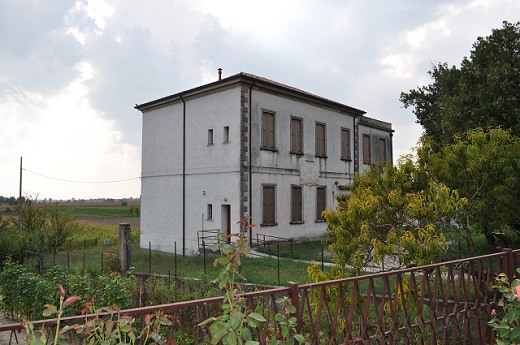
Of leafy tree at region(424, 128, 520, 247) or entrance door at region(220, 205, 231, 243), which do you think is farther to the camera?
entrance door at region(220, 205, 231, 243)

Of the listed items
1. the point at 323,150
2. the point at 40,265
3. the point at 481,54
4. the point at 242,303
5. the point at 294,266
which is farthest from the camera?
the point at 323,150

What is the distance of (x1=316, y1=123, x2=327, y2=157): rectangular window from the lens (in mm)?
19641

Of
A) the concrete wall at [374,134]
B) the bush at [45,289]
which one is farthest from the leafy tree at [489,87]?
the bush at [45,289]

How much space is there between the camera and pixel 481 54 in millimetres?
13438

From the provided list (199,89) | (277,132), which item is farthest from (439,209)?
(199,89)

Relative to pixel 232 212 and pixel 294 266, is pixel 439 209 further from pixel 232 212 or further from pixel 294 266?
pixel 232 212

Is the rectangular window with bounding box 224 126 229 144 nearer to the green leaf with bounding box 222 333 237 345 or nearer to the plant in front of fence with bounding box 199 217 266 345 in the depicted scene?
the plant in front of fence with bounding box 199 217 266 345

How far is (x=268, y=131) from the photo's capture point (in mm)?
17156

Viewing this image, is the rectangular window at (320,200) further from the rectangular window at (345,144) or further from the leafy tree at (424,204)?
the leafy tree at (424,204)

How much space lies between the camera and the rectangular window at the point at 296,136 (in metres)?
18.3

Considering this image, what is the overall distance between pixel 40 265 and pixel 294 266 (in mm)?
10374

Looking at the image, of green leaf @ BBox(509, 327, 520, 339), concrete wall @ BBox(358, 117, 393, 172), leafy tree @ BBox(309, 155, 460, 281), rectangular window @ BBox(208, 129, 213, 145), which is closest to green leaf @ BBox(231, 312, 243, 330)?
green leaf @ BBox(509, 327, 520, 339)

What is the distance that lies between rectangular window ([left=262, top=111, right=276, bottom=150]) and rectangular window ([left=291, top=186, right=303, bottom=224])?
253cm

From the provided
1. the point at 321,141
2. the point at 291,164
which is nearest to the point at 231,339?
the point at 291,164
